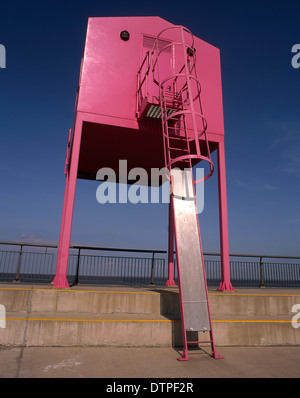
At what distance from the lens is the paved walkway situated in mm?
3701

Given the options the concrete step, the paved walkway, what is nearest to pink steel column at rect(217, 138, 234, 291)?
the concrete step

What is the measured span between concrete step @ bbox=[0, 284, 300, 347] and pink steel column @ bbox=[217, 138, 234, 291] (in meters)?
1.42

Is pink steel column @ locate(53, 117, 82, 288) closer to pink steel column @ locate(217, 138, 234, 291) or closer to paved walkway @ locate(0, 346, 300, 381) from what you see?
paved walkway @ locate(0, 346, 300, 381)

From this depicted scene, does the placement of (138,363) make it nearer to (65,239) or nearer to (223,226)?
(65,239)

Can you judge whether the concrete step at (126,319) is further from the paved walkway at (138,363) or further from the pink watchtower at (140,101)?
the pink watchtower at (140,101)

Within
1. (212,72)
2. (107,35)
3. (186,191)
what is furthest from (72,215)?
(212,72)

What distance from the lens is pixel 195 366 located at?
411 centimetres

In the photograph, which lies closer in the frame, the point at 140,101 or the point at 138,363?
the point at 138,363

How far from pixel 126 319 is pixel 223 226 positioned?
4.36m

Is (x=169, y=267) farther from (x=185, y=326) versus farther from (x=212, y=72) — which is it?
(x=212, y=72)

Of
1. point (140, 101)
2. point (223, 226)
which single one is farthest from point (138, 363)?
point (140, 101)

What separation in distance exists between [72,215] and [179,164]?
5.61 meters

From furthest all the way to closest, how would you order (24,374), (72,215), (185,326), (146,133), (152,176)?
(152,176), (146,133), (72,215), (185,326), (24,374)

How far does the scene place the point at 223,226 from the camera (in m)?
8.37
